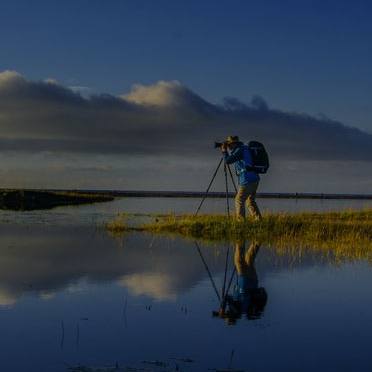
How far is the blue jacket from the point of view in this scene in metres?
25.7

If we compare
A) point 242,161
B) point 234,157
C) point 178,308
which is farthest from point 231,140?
point 178,308

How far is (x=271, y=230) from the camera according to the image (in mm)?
25500

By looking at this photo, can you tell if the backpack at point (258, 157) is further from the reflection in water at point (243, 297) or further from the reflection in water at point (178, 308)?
the reflection in water at point (243, 297)

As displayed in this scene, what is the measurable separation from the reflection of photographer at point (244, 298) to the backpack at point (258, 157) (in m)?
9.39

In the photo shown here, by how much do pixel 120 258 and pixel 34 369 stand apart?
9997 millimetres

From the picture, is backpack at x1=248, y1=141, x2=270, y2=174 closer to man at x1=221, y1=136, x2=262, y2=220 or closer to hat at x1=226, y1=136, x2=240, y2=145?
man at x1=221, y1=136, x2=262, y2=220

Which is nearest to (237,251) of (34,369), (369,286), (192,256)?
(192,256)

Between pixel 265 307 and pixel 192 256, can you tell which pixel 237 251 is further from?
pixel 265 307

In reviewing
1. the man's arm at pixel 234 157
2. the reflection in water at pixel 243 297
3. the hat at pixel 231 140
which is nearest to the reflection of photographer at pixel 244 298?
the reflection in water at pixel 243 297

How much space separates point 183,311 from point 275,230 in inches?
601

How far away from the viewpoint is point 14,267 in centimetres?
1555

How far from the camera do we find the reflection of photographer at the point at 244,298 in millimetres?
10383

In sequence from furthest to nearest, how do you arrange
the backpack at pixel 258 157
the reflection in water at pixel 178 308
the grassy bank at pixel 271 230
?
1. the backpack at pixel 258 157
2. the grassy bank at pixel 271 230
3. the reflection in water at pixel 178 308

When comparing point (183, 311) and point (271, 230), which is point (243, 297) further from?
point (271, 230)
